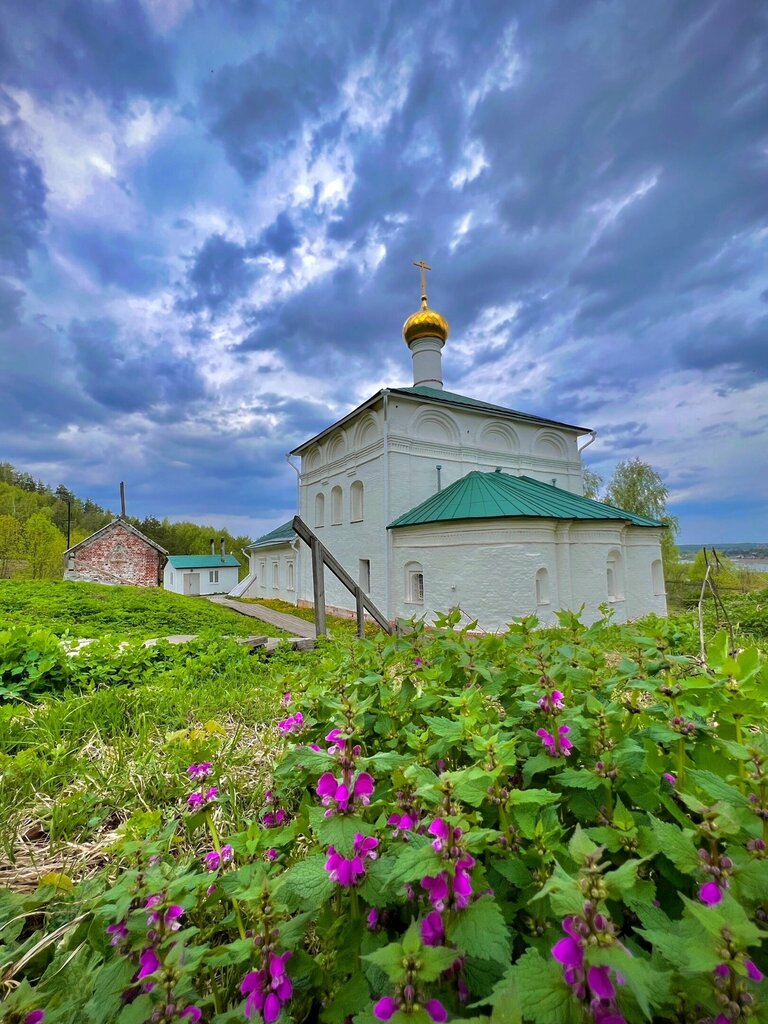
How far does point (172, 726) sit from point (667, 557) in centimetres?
2977

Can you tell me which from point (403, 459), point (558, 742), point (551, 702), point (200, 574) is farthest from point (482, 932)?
point (200, 574)

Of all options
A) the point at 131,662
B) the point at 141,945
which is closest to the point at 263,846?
the point at 141,945

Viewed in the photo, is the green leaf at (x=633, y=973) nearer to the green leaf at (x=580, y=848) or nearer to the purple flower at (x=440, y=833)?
the green leaf at (x=580, y=848)

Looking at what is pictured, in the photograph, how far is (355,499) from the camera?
16984 millimetres

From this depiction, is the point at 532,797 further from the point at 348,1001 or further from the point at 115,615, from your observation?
the point at 115,615

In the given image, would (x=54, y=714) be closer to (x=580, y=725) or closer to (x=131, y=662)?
(x=131, y=662)

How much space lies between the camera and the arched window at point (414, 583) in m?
13.4

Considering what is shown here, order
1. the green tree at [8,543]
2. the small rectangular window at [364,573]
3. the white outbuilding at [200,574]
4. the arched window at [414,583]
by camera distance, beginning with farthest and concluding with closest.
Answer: the white outbuilding at [200,574] < the green tree at [8,543] < the small rectangular window at [364,573] < the arched window at [414,583]

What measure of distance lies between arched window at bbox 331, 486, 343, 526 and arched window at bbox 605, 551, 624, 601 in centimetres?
996

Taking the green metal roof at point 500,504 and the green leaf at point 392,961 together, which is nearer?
the green leaf at point 392,961

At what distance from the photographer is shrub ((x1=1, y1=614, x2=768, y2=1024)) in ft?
2.13

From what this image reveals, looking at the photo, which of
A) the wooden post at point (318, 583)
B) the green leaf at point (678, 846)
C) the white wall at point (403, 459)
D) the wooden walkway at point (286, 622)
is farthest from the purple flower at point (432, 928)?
the white wall at point (403, 459)

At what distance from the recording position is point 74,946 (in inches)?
47.9

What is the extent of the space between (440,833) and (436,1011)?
23 cm
